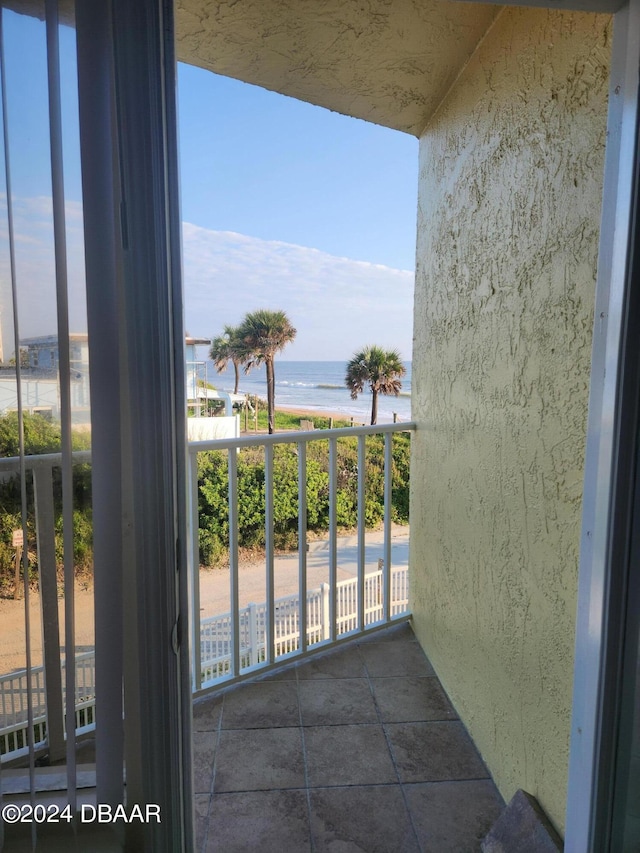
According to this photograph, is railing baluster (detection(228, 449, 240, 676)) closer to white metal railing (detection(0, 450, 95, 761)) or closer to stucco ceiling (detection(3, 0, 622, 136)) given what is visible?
white metal railing (detection(0, 450, 95, 761))

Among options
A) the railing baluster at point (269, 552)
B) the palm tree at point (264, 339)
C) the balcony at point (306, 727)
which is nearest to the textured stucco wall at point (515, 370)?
the balcony at point (306, 727)

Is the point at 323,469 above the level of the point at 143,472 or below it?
below

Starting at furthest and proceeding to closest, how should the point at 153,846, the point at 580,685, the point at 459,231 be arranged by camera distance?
1. the point at 459,231
2. the point at 580,685
3. the point at 153,846

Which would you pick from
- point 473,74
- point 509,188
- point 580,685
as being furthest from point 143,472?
point 473,74

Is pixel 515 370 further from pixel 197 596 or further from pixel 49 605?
pixel 197 596

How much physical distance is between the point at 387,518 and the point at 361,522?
0.17m

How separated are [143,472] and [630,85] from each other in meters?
1.30

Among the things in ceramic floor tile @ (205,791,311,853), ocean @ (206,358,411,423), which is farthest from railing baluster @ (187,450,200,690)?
ocean @ (206,358,411,423)

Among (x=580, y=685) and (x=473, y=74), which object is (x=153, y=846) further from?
(x=473, y=74)

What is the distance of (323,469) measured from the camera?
17.8 metres

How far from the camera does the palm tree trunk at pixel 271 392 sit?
14.5 m

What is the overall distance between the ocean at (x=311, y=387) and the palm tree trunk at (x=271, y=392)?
0.17 metres

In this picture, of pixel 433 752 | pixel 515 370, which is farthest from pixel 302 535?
pixel 515 370

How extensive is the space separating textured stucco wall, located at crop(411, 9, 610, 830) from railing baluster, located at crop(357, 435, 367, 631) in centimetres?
38
